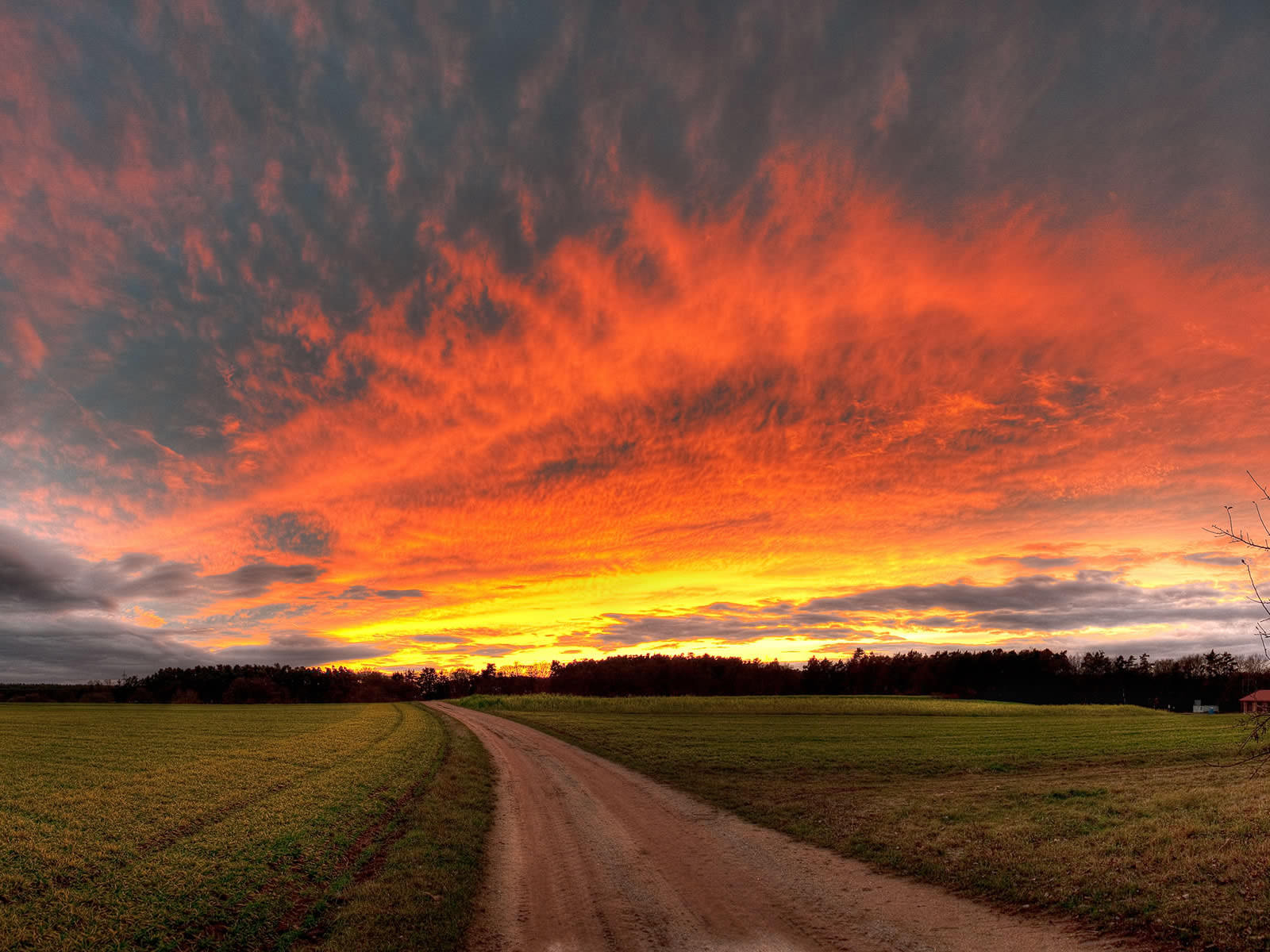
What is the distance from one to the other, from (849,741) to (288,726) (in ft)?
139

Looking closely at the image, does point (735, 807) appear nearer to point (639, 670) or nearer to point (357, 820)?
point (357, 820)

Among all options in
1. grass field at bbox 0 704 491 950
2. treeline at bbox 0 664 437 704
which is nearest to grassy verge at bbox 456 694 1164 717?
grass field at bbox 0 704 491 950

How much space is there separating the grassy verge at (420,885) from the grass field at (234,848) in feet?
0.15

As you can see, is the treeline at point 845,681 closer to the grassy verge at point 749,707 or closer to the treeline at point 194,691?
the treeline at point 194,691

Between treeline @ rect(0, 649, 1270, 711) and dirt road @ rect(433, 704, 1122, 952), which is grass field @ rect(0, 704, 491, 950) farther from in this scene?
treeline @ rect(0, 649, 1270, 711)

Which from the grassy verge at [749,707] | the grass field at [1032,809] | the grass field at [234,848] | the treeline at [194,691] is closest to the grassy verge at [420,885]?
the grass field at [234,848]

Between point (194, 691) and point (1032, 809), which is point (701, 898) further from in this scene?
point (194, 691)

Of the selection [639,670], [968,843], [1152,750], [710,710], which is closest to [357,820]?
[968,843]

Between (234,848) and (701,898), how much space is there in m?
10.7

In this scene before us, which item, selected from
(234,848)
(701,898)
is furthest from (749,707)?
(701,898)

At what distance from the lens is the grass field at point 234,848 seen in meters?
10.4

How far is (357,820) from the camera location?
1738 centimetres

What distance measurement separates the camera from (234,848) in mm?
14531

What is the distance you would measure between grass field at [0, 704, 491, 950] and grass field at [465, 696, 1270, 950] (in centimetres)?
901
